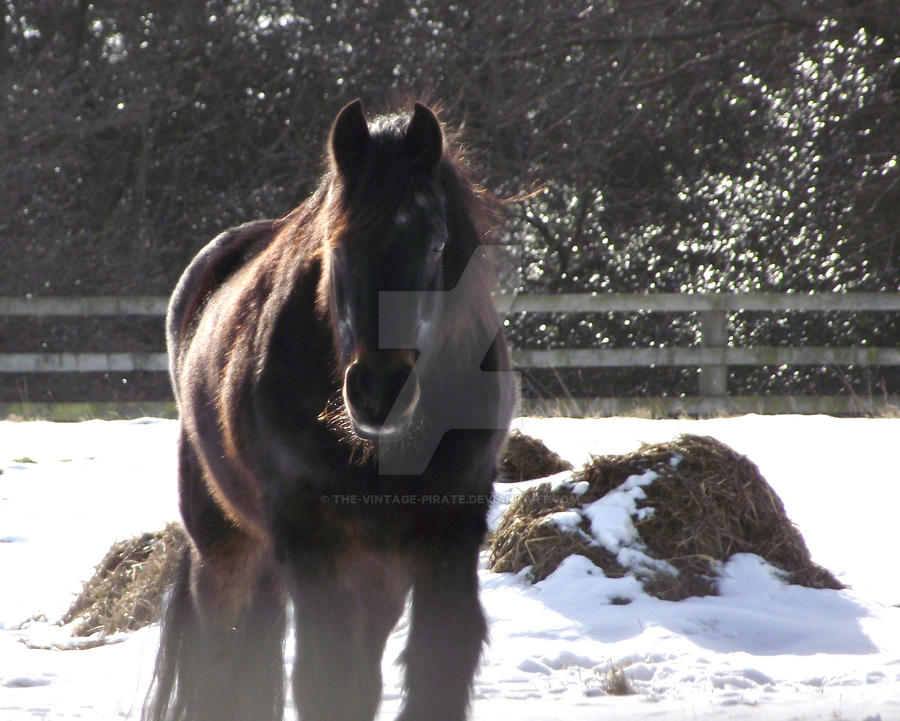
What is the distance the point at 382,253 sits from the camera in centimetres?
240

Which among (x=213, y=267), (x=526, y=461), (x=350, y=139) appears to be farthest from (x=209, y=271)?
(x=526, y=461)

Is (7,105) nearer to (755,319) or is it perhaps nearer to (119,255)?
(119,255)

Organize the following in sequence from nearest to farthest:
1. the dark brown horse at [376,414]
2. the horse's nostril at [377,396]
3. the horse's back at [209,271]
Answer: the horse's nostril at [377,396] < the dark brown horse at [376,414] < the horse's back at [209,271]

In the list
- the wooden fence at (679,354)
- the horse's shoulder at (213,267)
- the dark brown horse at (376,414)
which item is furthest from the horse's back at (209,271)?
the wooden fence at (679,354)

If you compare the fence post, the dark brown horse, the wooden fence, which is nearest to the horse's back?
the dark brown horse

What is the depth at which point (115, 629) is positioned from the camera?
4.24m

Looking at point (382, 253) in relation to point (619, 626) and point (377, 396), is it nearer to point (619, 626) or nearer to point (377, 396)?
point (377, 396)

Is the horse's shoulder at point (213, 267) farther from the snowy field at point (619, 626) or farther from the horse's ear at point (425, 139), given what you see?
the horse's ear at point (425, 139)

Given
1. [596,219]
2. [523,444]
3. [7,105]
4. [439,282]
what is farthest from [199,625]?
[7,105]

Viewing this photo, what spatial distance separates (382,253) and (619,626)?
2.03 meters

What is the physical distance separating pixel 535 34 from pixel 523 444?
707 cm

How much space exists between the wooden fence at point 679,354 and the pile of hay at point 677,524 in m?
4.62

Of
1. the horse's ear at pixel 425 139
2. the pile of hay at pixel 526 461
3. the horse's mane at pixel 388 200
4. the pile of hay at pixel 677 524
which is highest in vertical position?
the horse's ear at pixel 425 139

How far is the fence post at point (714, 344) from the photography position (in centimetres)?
1000
